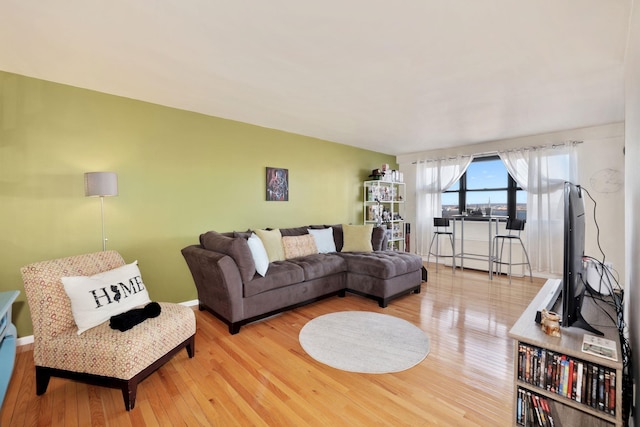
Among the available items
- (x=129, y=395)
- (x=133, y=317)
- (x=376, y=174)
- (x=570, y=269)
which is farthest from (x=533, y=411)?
(x=376, y=174)

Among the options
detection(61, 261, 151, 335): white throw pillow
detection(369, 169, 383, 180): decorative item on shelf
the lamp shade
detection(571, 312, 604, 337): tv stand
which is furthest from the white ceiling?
detection(369, 169, 383, 180): decorative item on shelf

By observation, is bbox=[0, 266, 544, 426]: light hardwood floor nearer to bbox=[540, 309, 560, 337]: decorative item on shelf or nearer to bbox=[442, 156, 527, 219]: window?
bbox=[540, 309, 560, 337]: decorative item on shelf

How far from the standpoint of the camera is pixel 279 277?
3.01 meters

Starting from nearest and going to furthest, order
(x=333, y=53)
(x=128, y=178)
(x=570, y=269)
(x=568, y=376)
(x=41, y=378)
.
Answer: (x=568, y=376)
(x=570, y=269)
(x=41, y=378)
(x=333, y=53)
(x=128, y=178)

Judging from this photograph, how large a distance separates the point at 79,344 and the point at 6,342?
2.56 ft

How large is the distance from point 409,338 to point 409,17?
255 centimetres

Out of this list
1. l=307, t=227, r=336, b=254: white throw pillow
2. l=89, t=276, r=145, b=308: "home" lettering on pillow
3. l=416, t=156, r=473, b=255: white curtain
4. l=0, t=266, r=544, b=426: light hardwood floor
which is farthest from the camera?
l=416, t=156, r=473, b=255: white curtain

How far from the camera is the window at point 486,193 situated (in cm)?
506

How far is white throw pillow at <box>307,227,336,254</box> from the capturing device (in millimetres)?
4137

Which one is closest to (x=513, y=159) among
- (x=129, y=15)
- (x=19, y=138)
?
(x=129, y=15)

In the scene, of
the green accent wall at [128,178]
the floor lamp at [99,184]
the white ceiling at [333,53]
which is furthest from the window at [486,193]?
the floor lamp at [99,184]

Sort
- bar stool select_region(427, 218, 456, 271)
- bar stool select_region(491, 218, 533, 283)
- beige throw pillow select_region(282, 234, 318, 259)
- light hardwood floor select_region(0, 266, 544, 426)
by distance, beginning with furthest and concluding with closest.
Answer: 1. bar stool select_region(427, 218, 456, 271)
2. bar stool select_region(491, 218, 533, 283)
3. beige throw pillow select_region(282, 234, 318, 259)
4. light hardwood floor select_region(0, 266, 544, 426)

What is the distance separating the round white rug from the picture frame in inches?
77.8

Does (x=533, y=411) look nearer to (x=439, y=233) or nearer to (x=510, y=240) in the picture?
(x=510, y=240)
